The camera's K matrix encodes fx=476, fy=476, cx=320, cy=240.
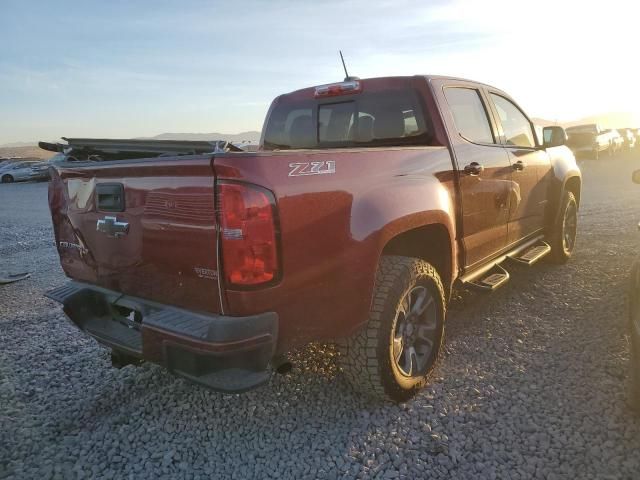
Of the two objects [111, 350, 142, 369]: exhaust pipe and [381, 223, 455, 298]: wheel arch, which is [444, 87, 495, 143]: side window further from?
[111, 350, 142, 369]: exhaust pipe

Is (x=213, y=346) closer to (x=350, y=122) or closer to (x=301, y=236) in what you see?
(x=301, y=236)

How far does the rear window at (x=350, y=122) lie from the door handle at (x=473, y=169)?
0.35 m

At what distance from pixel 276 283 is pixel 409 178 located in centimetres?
114

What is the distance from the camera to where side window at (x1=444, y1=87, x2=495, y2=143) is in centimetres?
360

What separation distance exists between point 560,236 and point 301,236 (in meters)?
4.19

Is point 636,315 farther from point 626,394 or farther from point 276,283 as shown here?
point 276,283

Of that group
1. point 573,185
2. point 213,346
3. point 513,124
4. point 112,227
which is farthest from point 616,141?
point 213,346

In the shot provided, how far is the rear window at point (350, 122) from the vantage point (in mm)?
3482

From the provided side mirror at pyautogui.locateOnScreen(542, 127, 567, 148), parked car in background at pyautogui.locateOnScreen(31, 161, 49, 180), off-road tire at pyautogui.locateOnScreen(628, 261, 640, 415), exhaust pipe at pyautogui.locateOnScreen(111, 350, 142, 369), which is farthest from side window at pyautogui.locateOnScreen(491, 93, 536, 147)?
parked car in background at pyautogui.locateOnScreen(31, 161, 49, 180)

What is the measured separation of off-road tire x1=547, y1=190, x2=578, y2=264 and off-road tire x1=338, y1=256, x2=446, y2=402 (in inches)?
121

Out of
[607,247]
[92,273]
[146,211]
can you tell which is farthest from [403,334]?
[607,247]

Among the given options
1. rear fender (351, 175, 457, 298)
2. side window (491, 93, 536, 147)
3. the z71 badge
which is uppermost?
side window (491, 93, 536, 147)

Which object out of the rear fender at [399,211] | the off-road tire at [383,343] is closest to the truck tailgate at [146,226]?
the rear fender at [399,211]

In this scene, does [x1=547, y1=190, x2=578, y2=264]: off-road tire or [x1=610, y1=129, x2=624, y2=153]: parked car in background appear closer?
[x1=547, y1=190, x2=578, y2=264]: off-road tire
